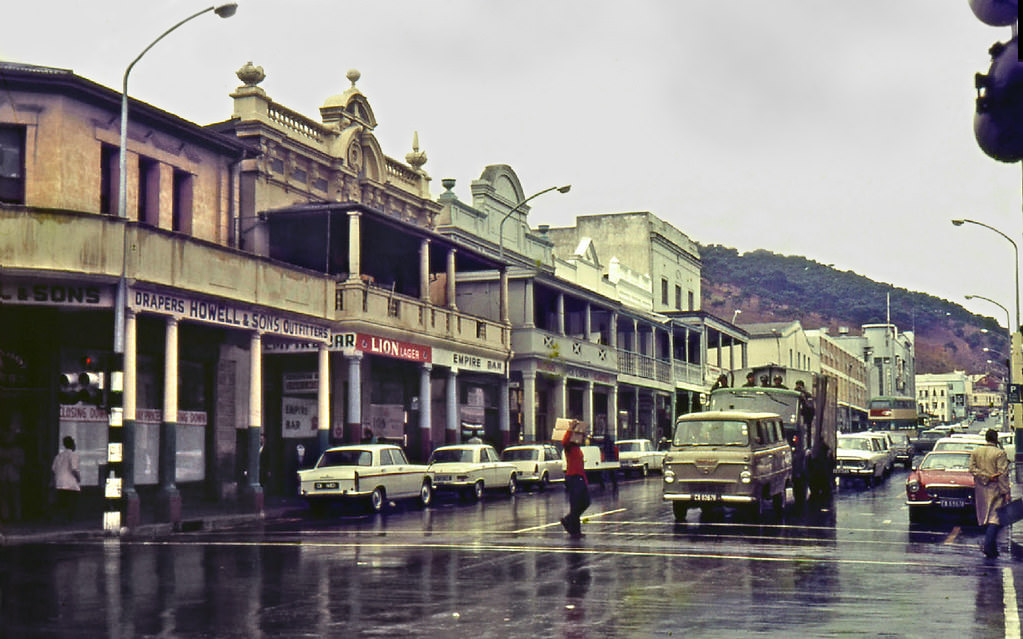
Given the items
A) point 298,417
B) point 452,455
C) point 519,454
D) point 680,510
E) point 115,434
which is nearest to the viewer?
point 115,434

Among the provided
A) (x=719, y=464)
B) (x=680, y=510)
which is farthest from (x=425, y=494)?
(x=719, y=464)

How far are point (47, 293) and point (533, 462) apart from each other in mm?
17466

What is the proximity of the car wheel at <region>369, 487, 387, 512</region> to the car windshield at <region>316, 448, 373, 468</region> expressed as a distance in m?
0.69

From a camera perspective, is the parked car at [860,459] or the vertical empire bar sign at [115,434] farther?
the parked car at [860,459]

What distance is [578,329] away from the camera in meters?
54.4

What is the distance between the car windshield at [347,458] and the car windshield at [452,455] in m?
5.64

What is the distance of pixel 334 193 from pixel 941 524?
19400 millimetres

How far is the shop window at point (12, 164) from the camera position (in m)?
24.1

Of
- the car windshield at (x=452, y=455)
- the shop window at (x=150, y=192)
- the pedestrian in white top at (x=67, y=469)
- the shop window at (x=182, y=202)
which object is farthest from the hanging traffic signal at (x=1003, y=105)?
the car windshield at (x=452, y=455)

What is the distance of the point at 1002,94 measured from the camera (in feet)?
11.6

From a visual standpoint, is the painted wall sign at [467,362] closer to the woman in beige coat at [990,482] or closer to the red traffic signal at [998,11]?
the woman in beige coat at [990,482]

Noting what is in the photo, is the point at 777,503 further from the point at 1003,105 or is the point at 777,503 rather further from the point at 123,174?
the point at 1003,105

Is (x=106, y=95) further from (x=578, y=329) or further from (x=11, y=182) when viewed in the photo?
(x=578, y=329)

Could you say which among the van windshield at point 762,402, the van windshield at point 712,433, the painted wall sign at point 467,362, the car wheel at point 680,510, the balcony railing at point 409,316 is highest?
the balcony railing at point 409,316
